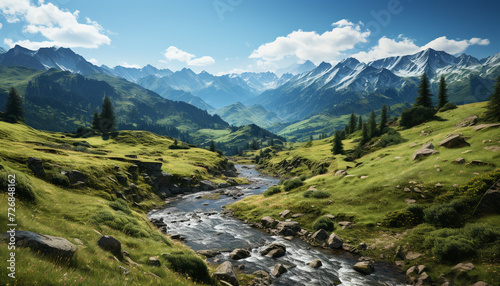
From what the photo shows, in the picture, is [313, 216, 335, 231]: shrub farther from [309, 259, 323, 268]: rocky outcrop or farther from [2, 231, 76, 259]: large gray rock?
[2, 231, 76, 259]: large gray rock

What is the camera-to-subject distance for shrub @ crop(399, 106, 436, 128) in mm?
86062

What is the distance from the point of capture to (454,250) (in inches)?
848

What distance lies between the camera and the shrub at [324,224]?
33156mm

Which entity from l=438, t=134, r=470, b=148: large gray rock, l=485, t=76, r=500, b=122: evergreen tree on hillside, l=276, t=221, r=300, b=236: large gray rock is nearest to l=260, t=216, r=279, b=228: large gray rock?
l=276, t=221, r=300, b=236: large gray rock

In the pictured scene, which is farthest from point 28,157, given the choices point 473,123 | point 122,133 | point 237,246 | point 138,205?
point 122,133

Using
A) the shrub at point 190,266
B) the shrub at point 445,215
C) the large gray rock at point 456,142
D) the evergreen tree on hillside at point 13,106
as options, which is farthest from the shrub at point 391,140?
the evergreen tree on hillside at point 13,106

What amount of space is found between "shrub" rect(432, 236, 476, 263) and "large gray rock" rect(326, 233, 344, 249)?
9773 millimetres

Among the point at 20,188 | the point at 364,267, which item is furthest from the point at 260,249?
the point at 20,188

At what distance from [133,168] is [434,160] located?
69.3 m

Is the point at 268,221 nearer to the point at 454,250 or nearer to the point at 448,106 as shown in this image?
the point at 454,250

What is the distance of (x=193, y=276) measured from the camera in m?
15.7

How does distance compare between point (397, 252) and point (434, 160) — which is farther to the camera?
point (434, 160)

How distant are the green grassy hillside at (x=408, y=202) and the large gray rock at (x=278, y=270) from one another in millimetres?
11022

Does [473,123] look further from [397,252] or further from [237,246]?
[237,246]
